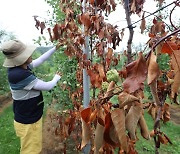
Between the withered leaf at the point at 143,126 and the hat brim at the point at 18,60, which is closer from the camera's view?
the withered leaf at the point at 143,126

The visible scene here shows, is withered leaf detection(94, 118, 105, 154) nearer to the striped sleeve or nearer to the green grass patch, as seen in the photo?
the striped sleeve

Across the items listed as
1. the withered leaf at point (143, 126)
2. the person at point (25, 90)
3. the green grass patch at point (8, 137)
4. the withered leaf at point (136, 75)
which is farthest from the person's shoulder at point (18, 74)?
the green grass patch at point (8, 137)

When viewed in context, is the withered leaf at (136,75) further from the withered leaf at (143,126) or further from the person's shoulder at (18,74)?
the person's shoulder at (18,74)

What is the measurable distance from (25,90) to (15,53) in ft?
1.21

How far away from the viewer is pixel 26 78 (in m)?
2.23

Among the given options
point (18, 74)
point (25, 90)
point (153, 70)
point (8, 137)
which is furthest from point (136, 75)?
point (8, 137)

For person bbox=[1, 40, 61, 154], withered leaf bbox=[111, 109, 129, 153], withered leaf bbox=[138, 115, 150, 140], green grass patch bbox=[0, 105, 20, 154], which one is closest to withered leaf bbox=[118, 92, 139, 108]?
withered leaf bbox=[111, 109, 129, 153]

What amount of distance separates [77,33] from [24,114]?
1001 mm

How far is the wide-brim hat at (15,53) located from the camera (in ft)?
7.47

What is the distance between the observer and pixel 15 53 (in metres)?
2.31

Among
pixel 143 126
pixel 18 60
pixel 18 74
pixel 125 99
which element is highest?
pixel 125 99

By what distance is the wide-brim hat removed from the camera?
228 centimetres

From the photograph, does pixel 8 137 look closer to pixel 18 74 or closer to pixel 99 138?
pixel 18 74

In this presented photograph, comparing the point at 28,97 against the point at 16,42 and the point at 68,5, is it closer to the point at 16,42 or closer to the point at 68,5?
the point at 16,42
